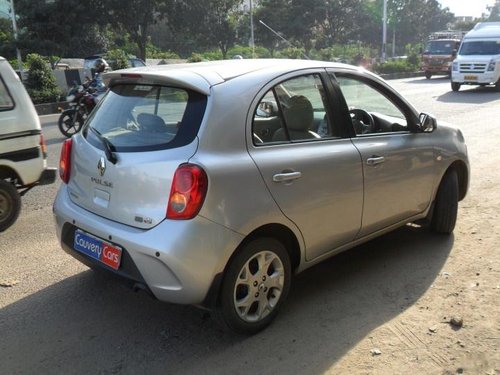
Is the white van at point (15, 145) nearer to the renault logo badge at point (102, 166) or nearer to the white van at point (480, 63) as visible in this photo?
the renault logo badge at point (102, 166)

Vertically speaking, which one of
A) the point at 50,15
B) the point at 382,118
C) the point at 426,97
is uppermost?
the point at 50,15

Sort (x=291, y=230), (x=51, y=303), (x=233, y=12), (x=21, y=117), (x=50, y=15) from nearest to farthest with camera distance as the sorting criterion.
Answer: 1. (x=291, y=230)
2. (x=51, y=303)
3. (x=21, y=117)
4. (x=50, y=15)
5. (x=233, y=12)

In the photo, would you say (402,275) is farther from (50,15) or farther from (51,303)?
(50,15)

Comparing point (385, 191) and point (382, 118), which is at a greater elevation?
point (382, 118)

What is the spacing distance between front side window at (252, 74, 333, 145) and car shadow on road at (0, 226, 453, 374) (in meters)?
1.16

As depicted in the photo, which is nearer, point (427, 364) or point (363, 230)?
point (427, 364)

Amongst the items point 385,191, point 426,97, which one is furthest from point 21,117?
point 426,97

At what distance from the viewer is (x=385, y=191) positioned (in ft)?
12.5

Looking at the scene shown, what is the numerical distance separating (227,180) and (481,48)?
20187 mm

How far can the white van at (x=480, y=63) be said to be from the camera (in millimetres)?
19094

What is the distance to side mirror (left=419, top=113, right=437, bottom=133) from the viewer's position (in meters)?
4.17

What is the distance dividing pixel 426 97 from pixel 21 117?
584 inches

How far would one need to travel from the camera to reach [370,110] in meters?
4.34

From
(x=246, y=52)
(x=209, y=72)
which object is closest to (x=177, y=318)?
(x=209, y=72)
